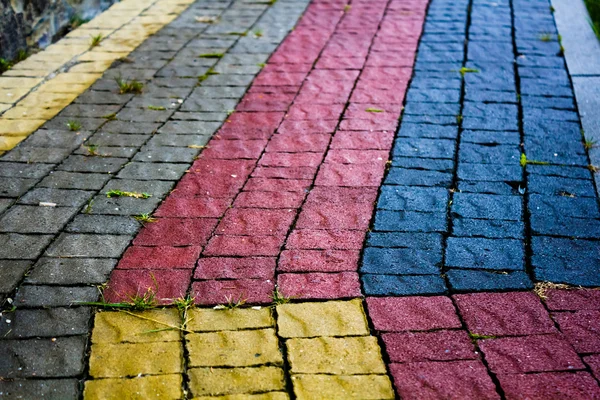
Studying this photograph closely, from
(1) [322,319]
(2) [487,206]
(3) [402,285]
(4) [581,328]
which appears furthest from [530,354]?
(2) [487,206]

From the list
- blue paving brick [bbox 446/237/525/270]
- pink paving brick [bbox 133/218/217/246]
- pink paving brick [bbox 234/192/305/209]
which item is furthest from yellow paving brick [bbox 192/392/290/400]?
pink paving brick [bbox 234/192/305/209]

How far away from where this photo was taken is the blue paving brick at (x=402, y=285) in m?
3.15

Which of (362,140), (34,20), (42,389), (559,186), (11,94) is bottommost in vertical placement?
(559,186)

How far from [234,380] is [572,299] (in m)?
1.59

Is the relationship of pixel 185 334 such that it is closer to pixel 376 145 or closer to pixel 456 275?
pixel 456 275

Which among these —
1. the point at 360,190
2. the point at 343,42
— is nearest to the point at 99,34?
the point at 343,42

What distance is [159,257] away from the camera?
3408 mm

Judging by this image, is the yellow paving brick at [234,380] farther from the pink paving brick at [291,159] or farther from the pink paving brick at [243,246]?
the pink paving brick at [291,159]

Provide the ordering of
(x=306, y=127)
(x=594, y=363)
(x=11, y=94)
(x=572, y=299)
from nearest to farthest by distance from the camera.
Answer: (x=594, y=363), (x=572, y=299), (x=306, y=127), (x=11, y=94)

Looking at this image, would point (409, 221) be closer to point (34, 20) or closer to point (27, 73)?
point (27, 73)

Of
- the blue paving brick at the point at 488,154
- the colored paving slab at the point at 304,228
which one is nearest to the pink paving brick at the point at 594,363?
the colored paving slab at the point at 304,228

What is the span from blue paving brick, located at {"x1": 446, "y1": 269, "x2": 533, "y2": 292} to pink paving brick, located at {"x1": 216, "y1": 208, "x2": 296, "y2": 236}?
36.6 inches

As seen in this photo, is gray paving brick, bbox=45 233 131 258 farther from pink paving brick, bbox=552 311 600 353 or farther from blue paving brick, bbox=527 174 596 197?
Answer: blue paving brick, bbox=527 174 596 197

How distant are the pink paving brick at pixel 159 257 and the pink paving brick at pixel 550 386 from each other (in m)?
1.59
